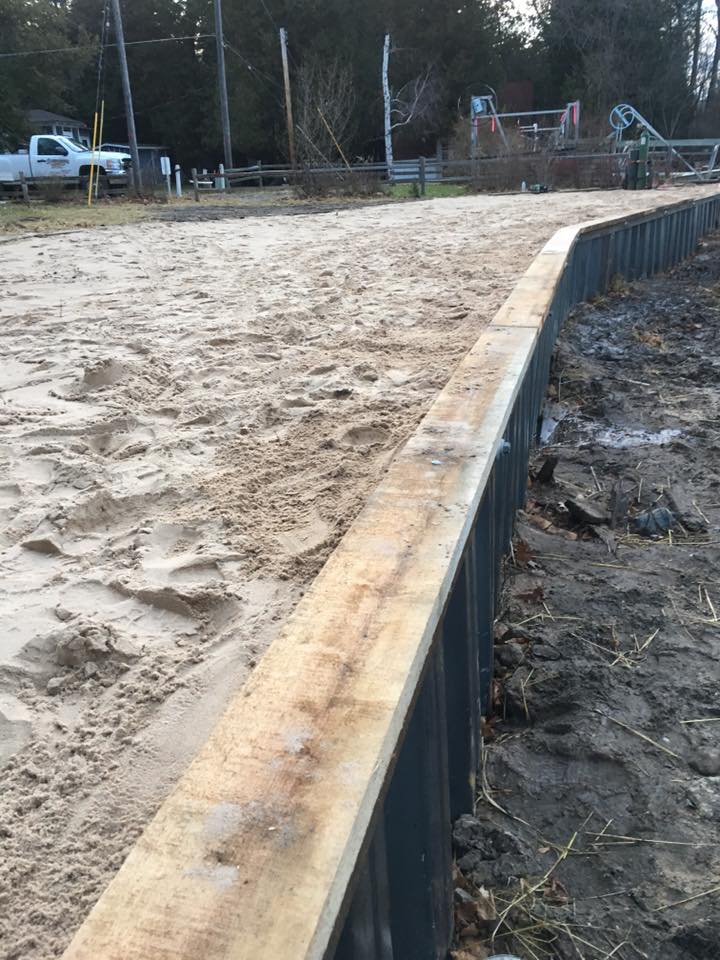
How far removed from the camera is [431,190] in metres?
23.4

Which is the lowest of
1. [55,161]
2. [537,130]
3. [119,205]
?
[119,205]

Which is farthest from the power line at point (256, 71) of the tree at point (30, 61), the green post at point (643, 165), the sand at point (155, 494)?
the sand at point (155, 494)

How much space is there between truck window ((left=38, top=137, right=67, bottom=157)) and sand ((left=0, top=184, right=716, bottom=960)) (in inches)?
880

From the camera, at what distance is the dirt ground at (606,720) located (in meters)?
1.84

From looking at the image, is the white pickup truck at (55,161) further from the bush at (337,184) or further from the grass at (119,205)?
the bush at (337,184)

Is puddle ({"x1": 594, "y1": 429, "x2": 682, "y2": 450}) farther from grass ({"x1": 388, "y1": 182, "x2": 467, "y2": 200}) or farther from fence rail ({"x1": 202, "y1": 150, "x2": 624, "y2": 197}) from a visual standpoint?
fence rail ({"x1": 202, "y1": 150, "x2": 624, "y2": 197})

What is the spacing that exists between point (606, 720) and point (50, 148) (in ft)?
93.3

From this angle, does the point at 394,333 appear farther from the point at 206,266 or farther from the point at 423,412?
the point at 206,266

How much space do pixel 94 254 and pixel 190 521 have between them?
21.4ft

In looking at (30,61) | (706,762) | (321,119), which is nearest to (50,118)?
(30,61)

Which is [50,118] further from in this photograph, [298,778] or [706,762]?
[298,778]

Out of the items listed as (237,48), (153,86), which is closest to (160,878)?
(237,48)

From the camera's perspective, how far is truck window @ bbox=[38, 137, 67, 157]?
26562 mm

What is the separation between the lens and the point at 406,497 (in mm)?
2270
